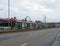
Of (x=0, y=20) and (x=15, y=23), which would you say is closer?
(x=0, y=20)

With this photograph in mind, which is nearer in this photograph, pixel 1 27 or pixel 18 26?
pixel 1 27

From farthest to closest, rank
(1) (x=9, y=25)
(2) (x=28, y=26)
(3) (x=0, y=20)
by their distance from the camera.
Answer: (2) (x=28, y=26)
(1) (x=9, y=25)
(3) (x=0, y=20)

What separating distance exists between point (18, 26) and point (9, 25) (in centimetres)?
326

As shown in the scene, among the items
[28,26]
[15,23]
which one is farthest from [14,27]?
[28,26]

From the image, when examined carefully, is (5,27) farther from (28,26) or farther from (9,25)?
(28,26)

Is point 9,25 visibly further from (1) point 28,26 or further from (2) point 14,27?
(1) point 28,26

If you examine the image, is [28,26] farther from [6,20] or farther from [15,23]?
[6,20]

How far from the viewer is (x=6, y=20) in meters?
81.5

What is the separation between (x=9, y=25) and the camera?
84375 mm

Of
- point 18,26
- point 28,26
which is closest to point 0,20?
point 18,26

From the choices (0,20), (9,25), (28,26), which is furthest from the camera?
(28,26)

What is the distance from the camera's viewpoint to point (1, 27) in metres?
79.4

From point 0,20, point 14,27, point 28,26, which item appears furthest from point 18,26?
point 28,26

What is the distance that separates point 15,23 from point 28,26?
19.6 m
